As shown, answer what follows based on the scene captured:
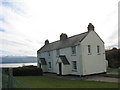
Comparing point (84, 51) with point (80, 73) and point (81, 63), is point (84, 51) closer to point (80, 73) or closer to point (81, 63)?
point (81, 63)

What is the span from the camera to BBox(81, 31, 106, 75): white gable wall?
995 inches

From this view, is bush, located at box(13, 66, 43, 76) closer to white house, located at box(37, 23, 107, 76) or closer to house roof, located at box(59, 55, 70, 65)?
white house, located at box(37, 23, 107, 76)

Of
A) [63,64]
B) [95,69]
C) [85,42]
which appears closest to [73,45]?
[85,42]

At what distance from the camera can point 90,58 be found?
25.9 metres

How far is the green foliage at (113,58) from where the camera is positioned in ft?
123

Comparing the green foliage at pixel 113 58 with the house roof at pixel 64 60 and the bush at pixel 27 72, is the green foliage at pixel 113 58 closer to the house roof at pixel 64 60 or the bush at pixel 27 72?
the house roof at pixel 64 60

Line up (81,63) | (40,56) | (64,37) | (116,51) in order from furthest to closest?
(40,56)
(116,51)
(64,37)
(81,63)

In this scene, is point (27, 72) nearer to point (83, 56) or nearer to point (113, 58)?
point (83, 56)

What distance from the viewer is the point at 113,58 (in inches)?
1521

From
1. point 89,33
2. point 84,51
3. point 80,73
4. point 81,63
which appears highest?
point 89,33

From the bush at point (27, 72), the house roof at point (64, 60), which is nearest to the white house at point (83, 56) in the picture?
the house roof at point (64, 60)

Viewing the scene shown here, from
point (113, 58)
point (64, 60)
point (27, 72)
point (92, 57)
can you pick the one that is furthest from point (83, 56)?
point (113, 58)

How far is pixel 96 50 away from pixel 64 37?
8.87m

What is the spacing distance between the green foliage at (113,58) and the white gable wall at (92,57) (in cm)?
1146
